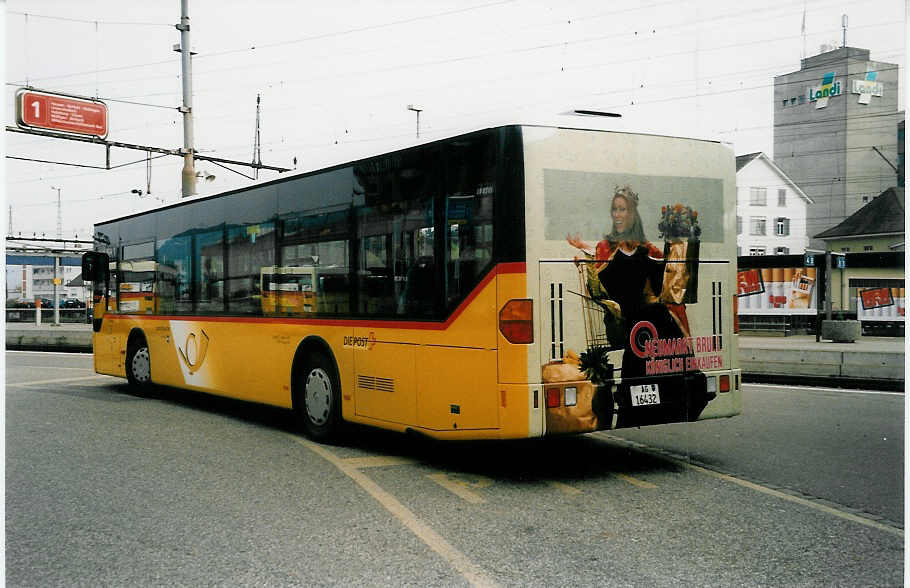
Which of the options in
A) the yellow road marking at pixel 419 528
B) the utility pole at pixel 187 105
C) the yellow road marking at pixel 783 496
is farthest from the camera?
the utility pole at pixel 187 105

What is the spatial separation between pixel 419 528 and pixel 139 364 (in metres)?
9.06

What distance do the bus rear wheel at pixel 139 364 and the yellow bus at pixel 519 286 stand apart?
15.9 ft

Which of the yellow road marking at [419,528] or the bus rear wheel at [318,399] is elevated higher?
the bus rear wheel at [318,399]

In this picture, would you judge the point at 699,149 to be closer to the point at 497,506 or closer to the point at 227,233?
the point at 497,506

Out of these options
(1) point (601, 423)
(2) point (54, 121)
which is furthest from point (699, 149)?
(2) point (54, 121)

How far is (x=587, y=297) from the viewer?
6.80m

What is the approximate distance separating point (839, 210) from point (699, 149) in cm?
7301

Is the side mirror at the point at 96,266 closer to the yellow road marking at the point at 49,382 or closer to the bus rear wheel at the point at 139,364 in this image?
the bus rear wheel at the point at 139,364

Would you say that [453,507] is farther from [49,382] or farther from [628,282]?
[49,382]

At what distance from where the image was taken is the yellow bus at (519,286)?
659cm

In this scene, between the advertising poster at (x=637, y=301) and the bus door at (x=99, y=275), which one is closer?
the advertising poster at (x=637, y=301)

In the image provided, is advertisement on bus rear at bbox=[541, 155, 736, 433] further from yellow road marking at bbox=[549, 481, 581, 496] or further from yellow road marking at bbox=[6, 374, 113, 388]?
yellow road marking at bbox=[6, 374, 113, 388]

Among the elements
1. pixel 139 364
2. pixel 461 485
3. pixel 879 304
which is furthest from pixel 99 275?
pixel 879 304

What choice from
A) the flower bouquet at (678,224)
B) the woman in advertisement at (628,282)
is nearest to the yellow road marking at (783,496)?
the woman in advertisement at (628,282)
